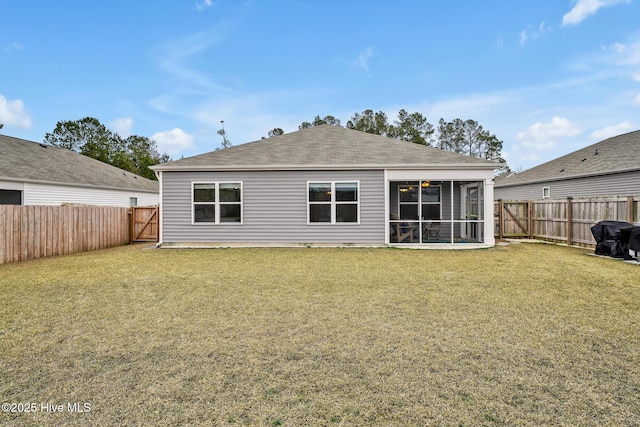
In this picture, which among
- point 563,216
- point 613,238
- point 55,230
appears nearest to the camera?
point 613,238

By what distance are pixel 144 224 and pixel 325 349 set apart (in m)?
13.6

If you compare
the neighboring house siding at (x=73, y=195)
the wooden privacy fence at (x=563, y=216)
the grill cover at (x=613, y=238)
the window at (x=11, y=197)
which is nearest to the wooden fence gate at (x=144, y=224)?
the neighboring house siding at (x=73, y=195)

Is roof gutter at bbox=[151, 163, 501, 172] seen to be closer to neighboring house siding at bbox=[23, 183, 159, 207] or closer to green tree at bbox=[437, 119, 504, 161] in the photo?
neighboring house siding at bbox=[23, 183, 159, 207]

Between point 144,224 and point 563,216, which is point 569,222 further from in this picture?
point 144,224

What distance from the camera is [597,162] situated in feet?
52.3

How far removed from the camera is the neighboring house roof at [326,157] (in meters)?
11.3

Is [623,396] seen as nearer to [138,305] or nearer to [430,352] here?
[430,352]

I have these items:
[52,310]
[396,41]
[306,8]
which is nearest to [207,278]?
[52,310]

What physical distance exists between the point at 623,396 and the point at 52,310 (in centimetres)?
631

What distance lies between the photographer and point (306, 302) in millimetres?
4922

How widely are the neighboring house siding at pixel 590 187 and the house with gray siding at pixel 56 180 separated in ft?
82.0

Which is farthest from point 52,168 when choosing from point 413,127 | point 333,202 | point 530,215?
point 413,127

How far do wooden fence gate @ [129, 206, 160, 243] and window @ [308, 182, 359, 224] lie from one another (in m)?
7.49

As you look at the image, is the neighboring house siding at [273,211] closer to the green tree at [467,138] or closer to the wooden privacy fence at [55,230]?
the wooden privacy fence at [55,230]
